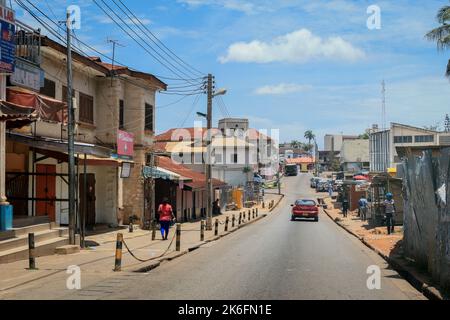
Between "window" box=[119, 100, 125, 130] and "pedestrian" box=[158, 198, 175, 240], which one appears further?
"window" box=[119, 100, 125, 130]

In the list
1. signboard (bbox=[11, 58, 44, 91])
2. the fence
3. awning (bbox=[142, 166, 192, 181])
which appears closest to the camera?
the fence

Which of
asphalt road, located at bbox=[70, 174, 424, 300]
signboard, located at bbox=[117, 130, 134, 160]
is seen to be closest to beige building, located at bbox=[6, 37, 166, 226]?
signboard, located at bbox=[117, 130, 134, 160]

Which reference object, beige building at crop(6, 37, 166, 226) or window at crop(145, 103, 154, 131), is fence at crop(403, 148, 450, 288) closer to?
beige building at crop(6, 37, 166, 226)

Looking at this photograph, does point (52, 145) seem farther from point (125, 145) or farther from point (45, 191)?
point (125, 145)

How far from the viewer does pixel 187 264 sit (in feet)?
50.0

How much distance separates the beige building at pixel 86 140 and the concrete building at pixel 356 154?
3385 inches

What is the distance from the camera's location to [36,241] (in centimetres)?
1661

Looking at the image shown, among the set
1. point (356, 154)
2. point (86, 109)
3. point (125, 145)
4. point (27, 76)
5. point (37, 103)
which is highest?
point (356, 154)

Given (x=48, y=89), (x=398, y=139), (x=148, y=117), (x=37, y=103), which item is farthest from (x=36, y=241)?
(x=398, y=139)

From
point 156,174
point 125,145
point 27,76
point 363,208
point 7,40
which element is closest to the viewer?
point 7,40

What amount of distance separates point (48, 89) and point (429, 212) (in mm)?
15039

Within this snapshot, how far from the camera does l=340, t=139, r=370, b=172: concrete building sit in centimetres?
11175

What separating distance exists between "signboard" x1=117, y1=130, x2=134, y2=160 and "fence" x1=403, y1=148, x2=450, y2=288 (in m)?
13.7
